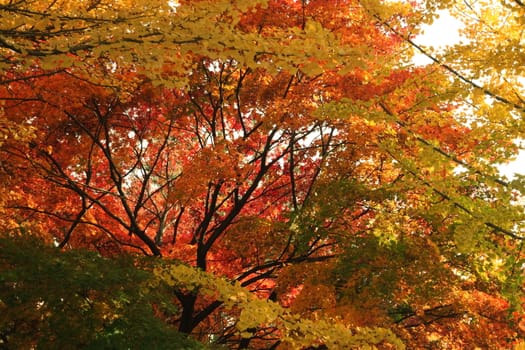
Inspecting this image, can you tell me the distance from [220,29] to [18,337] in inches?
138

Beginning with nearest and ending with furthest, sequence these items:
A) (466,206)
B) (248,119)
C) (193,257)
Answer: (466,206)
(193,257)
(248,119)

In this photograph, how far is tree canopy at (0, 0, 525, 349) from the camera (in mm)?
3520

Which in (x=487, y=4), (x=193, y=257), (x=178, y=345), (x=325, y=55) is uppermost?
(x=487, y=4)

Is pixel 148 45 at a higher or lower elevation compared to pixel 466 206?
higher

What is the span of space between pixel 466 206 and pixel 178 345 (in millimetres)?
2990

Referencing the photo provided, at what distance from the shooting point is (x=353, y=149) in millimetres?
8570

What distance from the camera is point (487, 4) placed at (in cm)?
554

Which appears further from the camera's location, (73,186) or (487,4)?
(73,186)

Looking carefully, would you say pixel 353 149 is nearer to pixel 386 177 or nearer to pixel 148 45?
pixel 386 177

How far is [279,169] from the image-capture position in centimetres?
1100

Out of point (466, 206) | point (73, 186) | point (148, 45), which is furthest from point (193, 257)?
point (148, 45)

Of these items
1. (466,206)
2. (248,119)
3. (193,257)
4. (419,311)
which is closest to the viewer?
(466,206)

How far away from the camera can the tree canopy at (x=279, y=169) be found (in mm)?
3520

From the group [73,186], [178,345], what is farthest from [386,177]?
[73,186]
